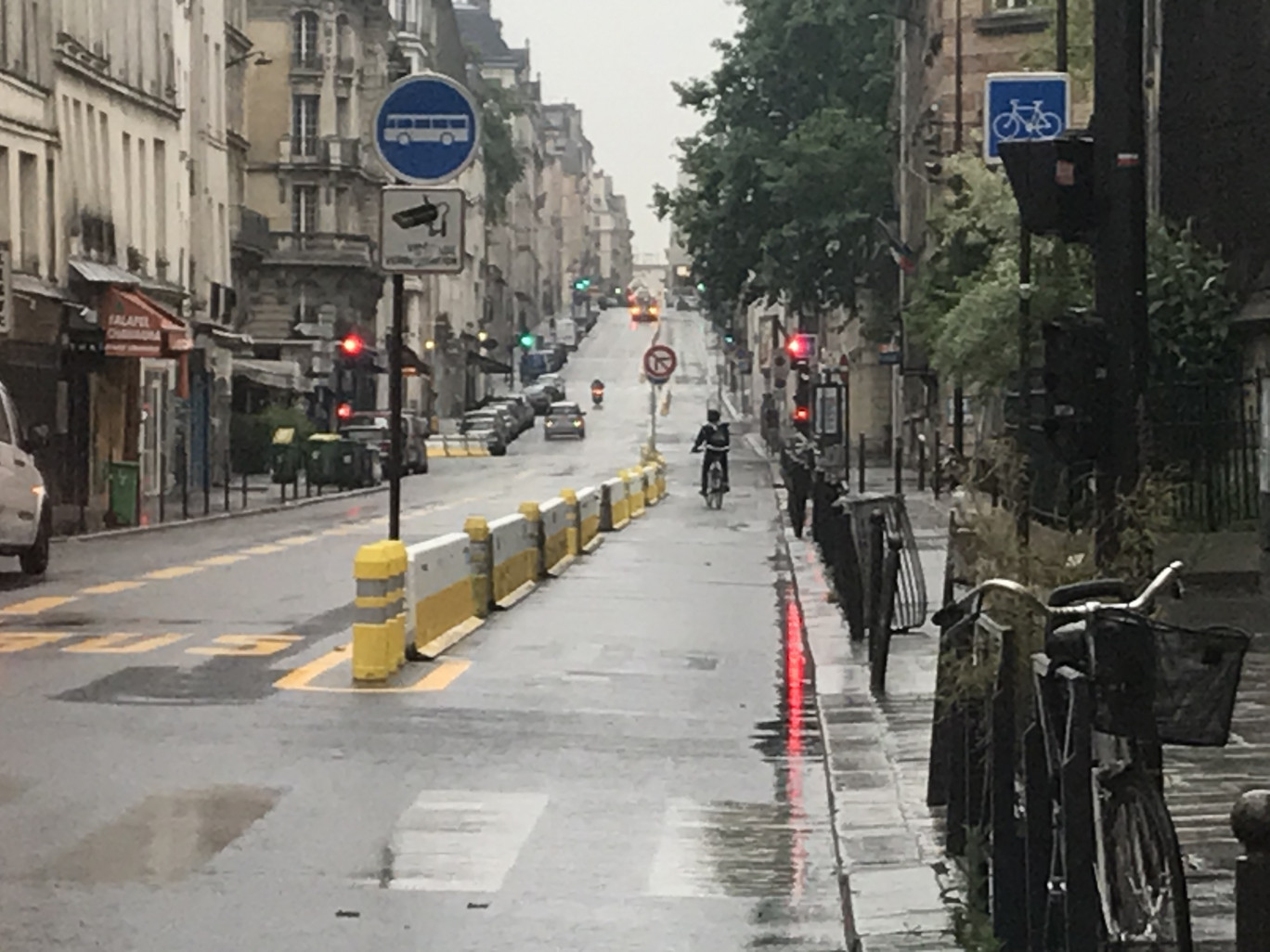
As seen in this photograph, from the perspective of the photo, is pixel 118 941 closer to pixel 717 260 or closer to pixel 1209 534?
pixel 1209 534

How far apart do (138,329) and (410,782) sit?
3429cm

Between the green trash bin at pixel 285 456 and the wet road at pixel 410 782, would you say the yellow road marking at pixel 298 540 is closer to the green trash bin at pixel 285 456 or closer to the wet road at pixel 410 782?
the wet road at pixel 410 782

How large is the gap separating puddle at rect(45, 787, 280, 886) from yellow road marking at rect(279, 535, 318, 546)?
22366 millimetres

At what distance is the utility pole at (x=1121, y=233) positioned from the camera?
10516mm

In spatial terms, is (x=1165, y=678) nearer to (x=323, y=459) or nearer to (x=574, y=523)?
(x=574, y=523)

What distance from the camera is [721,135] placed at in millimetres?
74750

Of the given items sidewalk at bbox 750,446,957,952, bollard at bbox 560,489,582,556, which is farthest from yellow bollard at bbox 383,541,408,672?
bollard at bbox 560,489,582,556

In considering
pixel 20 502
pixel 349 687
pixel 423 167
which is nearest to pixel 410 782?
pixel 349 687

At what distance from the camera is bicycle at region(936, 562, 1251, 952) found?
248 inches

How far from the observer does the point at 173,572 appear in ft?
89.8

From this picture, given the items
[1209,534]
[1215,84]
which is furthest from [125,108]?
[1209,534]

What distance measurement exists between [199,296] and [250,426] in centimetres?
879

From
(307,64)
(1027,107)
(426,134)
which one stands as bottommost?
(426,134)

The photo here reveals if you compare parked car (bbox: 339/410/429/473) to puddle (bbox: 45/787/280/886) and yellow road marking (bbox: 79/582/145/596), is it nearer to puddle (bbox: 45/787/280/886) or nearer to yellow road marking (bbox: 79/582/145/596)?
yellow road marking (bbox: 79/582/145/596)
